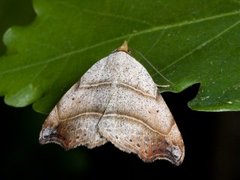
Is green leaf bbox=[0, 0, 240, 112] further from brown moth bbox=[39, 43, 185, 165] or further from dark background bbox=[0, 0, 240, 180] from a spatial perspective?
dark background bbox=[0, 0, 240, 180]

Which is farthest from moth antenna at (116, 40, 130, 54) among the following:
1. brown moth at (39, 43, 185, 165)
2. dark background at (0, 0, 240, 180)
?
dark background at (0, 0, 240, 180)

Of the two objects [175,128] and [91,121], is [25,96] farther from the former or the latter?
[175,128]

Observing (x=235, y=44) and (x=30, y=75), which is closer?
(x=235, y=44)

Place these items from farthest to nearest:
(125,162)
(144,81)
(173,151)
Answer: (125,162), (144,81), (173,151)

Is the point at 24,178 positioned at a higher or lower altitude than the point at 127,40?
lower

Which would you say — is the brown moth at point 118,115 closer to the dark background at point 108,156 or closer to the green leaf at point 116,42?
the green leaf at point 116,42

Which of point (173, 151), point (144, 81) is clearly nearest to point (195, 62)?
point (144, 81)
